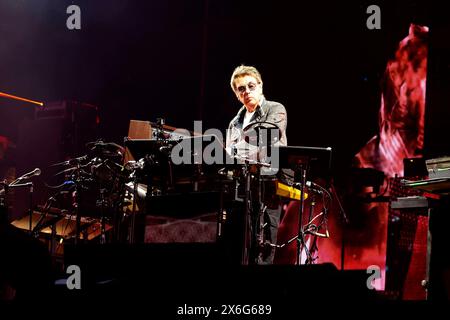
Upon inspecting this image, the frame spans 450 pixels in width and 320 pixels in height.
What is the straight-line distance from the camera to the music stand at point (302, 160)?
12.7 ft

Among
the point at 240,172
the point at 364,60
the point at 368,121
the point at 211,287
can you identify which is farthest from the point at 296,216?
the point at 211,287

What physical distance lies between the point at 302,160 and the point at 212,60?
13.5 ft

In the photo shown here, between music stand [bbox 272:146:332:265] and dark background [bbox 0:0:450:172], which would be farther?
dark background [bbox 0:0:450:172]

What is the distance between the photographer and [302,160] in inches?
160

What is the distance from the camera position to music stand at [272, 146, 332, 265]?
3.87m

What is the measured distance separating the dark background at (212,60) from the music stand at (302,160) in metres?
2.16

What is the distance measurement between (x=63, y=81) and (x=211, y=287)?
6.86 m

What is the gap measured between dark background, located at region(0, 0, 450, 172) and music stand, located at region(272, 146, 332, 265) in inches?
85.1
